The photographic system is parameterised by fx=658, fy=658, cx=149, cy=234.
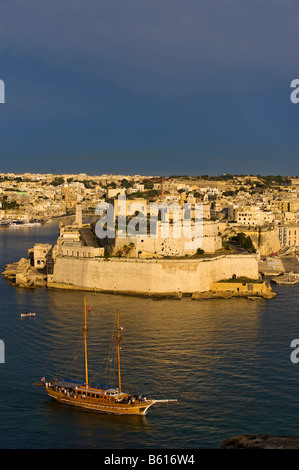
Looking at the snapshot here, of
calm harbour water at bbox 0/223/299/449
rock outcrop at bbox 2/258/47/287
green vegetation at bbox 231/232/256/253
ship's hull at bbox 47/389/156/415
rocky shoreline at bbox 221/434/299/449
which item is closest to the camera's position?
rocky shoreline at bbox 221/434/299/449

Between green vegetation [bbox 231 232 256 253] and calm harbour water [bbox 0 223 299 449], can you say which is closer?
calm harbour water [bbox 0 223 299 449]

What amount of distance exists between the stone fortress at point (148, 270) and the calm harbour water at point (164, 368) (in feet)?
2.11

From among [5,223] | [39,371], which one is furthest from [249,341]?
[5,223]

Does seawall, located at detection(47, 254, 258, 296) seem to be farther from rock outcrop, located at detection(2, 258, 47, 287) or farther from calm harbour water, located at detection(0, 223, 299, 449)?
calm harbour water, located at detection(0, 223, 299, 449)

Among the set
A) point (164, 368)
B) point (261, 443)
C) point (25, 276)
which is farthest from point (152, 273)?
point (261, 443)

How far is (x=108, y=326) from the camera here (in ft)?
39.6

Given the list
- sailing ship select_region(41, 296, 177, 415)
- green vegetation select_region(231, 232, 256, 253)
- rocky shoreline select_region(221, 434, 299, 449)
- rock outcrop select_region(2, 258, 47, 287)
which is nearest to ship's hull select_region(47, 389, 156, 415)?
sailing ship select_region(41, 296, 177, 415)

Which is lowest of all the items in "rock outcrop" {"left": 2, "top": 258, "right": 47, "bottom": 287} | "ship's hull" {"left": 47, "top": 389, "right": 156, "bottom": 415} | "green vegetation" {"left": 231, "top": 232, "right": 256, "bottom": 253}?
"ship's hull" {"left": 47, "top": 389, "right": 156, "bottom": 415}

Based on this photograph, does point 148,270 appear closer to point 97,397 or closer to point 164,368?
point 164,368

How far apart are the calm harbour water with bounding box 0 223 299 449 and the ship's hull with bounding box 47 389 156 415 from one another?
99 mm

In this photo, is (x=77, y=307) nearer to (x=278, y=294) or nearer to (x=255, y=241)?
(x=278, y=294)

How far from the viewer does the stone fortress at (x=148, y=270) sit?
50.4 feet

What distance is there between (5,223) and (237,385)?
35223 mm

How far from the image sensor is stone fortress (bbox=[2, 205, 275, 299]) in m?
15.4
